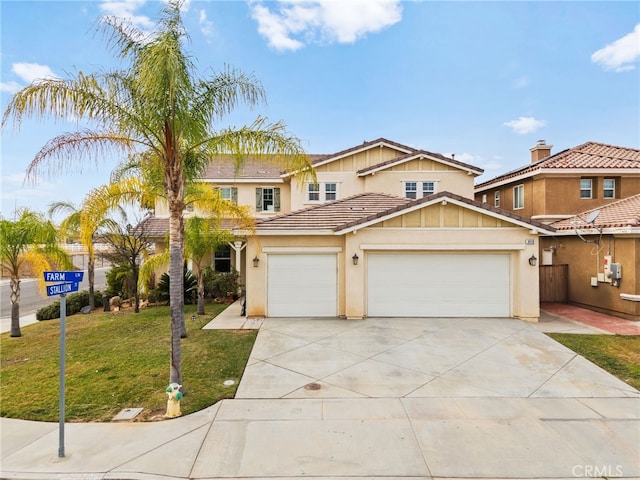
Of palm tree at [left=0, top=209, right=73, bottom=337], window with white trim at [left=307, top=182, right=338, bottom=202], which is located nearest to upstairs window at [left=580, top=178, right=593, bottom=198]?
window with white trim at [left=307, top=182, right=338, bottom=202]

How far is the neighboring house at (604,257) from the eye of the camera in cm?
1074

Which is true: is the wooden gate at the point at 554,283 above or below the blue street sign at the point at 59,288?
below

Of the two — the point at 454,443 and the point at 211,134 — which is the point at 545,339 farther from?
the point at 211,134

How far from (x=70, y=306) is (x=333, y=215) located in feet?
41.0

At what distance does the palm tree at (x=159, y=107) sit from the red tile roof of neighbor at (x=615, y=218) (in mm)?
12222

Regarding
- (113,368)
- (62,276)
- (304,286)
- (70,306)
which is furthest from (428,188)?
(70,306)

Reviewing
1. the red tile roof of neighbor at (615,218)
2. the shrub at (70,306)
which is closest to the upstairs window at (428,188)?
the red tile roof of neighbor at (615,218)

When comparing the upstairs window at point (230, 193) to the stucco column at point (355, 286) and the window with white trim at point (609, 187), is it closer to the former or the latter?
the stucco column at point (355, 286)

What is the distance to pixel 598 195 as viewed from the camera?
1577cm

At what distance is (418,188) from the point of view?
56.3 feet

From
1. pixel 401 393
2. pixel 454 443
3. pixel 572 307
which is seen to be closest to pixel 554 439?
pixel 454 443

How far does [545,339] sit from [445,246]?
3.94 m

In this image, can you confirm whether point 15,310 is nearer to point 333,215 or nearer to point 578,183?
point 333,215

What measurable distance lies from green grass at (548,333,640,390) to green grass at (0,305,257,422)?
8276 mm
